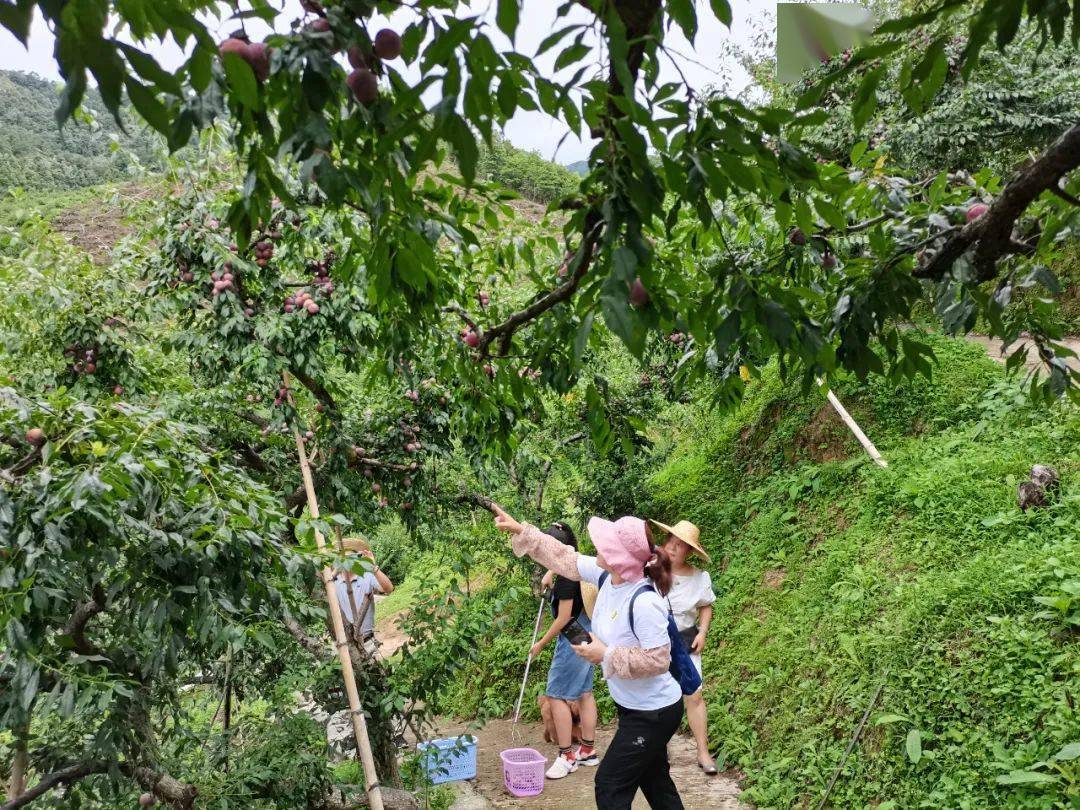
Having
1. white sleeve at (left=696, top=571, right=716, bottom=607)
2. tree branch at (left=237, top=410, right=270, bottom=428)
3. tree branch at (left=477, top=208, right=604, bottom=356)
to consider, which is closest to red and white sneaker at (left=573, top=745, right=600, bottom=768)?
white sleeve at (left=696, top=571, right=716, bottom=607)

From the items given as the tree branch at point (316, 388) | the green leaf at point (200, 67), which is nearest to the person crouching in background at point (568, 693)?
the tree branch at point (316, 388)

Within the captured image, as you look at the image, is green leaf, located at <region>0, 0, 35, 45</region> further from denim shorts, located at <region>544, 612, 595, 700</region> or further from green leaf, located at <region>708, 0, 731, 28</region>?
denim shorts, located at <region>544, 612, 595, 700</region>

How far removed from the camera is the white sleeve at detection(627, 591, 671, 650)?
2.90 metres

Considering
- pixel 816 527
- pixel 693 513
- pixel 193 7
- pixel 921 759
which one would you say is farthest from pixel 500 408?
pixel 693 513

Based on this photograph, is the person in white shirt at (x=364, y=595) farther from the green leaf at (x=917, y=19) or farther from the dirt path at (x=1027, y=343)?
the dirt path at (x=1027, y=343)

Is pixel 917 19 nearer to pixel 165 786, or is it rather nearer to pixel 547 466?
pixel 165 786

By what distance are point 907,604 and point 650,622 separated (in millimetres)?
2054

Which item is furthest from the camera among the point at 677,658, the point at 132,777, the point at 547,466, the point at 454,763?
the point at 547,466

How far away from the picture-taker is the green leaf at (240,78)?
3.49 feet

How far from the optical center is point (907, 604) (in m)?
4.20

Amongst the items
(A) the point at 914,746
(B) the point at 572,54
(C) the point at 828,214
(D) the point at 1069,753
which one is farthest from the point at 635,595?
(B) the point at 572,54

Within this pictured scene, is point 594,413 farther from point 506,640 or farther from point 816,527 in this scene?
point 506,640

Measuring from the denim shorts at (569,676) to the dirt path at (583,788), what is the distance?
1.57 feet

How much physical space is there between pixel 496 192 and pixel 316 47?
866 mm
